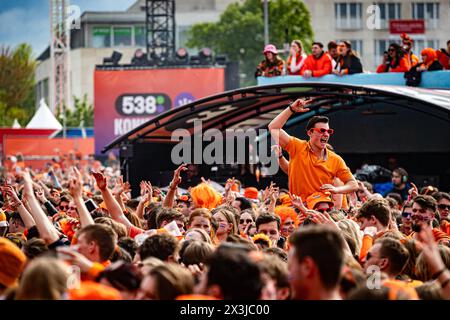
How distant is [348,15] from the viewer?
7850 centimetres

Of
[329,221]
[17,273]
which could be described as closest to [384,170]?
[329,221]

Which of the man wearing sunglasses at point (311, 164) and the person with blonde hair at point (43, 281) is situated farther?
the man wearing sunglasses at point (311, 164)

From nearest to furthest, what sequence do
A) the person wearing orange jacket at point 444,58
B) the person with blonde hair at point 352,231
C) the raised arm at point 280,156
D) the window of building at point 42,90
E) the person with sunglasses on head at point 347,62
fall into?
the person with blonde hair at point 352,231 → the raised arm at point 280,156 → the person wearing orange jacket at point 444,58 → the person with sunglasses on head at point 347,62 → the window of building at point 42,90

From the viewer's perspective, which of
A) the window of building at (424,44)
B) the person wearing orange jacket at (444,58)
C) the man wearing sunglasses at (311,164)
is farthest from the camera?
the window of building at (424,44)

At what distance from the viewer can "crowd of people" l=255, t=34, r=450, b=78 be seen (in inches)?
781

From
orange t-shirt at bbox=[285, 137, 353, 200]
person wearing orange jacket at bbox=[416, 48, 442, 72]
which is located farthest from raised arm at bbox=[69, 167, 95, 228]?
person wearing orange jacket at bbox=[416, 48, 442, 72]

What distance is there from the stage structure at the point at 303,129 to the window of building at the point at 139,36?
67.4m

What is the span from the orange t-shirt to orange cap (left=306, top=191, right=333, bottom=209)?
0.11 meters

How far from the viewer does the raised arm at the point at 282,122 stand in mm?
10836

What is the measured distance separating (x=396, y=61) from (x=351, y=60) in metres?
0.78

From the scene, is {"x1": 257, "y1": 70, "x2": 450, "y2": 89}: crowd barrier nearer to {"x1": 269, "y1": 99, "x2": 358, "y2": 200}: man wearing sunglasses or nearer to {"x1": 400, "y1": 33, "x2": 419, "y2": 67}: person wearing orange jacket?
{"x1": 400, "y1": 33, "x2": 419, "y2": 67}: person wearing orange jacket

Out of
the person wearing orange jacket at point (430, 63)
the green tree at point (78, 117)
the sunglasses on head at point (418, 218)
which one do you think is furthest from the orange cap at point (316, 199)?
the green tree at point (78, 117)

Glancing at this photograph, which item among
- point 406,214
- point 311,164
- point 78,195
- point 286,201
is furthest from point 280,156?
point 78,195

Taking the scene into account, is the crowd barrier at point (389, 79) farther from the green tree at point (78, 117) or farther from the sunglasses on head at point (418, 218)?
the green tree at point (78, 117)
